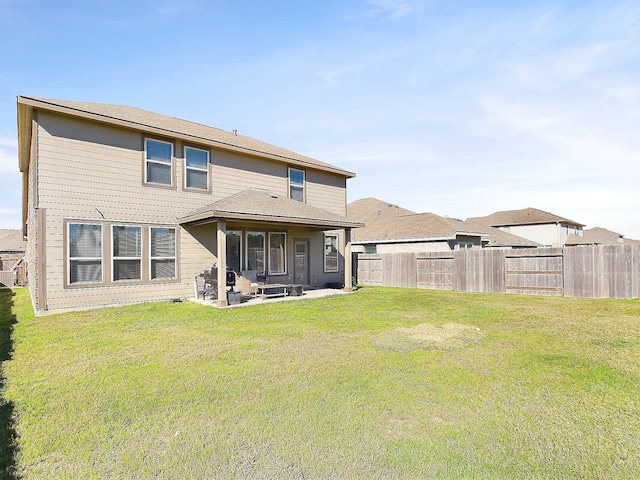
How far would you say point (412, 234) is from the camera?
1923 centimetres

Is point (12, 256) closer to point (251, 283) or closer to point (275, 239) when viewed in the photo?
point (275, 239)

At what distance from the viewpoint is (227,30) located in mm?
10820

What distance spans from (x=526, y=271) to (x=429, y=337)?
8560mm

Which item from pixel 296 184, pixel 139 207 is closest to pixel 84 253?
pixel 139 207

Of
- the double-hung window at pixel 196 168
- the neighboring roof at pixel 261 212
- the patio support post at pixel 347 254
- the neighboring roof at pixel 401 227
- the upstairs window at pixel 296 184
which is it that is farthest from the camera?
the neighboring roof at pixel 401 227

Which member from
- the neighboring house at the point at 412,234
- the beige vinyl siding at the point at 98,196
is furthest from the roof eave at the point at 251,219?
the neighboring house at the point at 412,234

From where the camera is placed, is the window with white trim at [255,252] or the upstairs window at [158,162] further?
the window with white trim at [255,252]

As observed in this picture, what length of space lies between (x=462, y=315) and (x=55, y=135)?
11.3 meters

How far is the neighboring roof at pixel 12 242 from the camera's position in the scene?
111 feet

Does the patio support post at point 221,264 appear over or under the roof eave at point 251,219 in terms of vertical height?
under

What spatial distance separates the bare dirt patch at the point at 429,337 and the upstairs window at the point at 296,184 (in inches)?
334

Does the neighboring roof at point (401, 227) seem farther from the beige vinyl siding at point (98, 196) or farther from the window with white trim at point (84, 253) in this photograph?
the window with white trim at point (84, 253)

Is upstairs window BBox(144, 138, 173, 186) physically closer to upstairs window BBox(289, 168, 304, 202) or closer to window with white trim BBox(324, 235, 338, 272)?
upstairs window BBox(289, 168, 304, 202)

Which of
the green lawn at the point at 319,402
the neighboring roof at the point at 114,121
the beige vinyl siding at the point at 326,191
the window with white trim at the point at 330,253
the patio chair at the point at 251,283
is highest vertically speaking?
the neighboring roof at the point at 114,121
